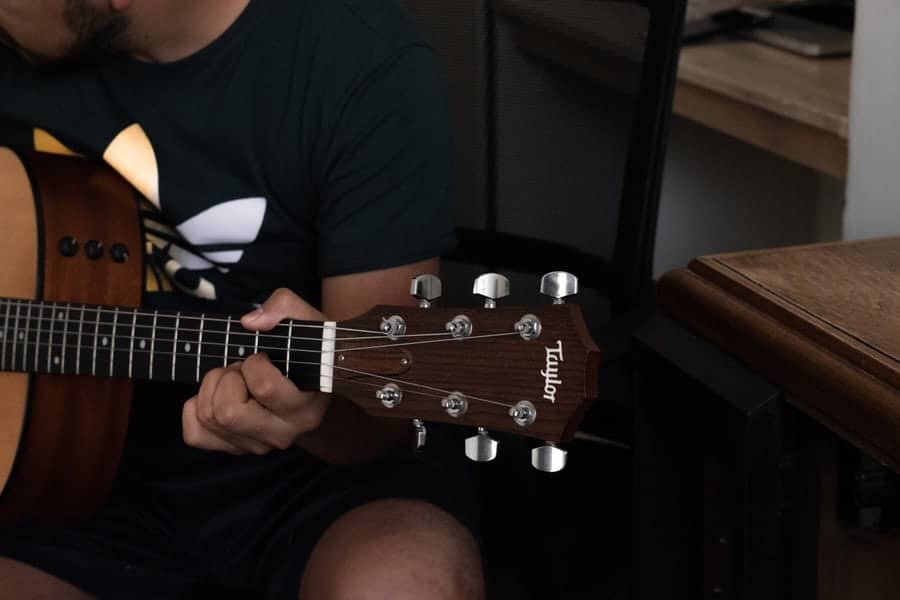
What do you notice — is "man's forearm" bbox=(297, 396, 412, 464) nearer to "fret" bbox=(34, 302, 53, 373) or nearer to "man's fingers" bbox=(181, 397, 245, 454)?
"man's fingers" bbox=(181, 397, 245, 454)

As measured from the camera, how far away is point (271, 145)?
1126mm

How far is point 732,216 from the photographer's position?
2092mm

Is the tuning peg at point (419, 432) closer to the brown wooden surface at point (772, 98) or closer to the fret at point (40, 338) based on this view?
the fret at point (40, 338)

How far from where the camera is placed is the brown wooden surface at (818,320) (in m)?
0.70

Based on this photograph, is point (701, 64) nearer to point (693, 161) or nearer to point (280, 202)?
point (693, 161)

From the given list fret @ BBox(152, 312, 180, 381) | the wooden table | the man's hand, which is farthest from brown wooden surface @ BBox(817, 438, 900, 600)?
fret @ BBox(152, 312, 180, 381)

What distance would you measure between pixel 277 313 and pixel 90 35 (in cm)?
36

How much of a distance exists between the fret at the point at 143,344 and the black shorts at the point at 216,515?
159 mm

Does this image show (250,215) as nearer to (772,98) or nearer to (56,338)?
(56,338)

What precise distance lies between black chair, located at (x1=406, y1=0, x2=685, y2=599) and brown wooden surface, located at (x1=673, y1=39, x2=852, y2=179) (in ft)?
1.01

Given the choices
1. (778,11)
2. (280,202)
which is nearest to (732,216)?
(778,11)

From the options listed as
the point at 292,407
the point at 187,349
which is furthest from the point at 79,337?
the point at 292,407

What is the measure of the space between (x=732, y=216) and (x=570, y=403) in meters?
1.31

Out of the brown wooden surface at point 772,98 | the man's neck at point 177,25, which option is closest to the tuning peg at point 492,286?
the man's neck at point 177,25
